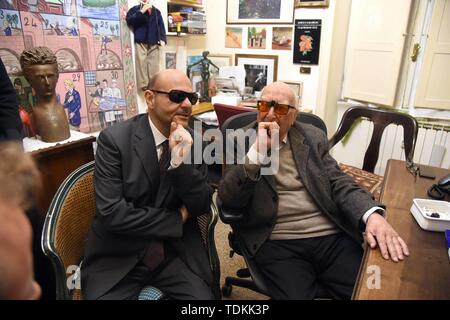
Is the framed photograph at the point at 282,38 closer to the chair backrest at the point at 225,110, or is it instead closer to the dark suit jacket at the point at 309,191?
the chair backrest at the point at 225,110

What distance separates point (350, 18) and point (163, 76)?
2.60 metres

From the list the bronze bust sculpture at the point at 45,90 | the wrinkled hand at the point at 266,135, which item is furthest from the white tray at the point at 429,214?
the bronze bust sculpture at the point at 45,90

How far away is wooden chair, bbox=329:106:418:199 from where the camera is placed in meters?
2.33

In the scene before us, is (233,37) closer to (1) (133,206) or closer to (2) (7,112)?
(2) (7,112)

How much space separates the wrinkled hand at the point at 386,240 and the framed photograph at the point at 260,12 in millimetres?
2756

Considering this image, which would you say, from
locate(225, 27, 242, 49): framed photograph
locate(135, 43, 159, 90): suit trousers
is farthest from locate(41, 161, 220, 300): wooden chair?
locate(225, 27, 242, 49): framed photograph

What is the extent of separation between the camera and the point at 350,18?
325cm

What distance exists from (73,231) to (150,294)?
0.42 meters

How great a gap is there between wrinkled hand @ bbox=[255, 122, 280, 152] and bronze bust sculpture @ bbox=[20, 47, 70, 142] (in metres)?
1.32

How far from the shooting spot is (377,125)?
251 cm

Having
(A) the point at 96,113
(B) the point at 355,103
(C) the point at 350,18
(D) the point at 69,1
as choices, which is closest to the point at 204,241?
(A) the point at 96,113

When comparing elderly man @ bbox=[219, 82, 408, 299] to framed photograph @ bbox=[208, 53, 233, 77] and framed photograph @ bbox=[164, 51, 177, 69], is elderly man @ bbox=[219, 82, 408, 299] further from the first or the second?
framed photograph @ bbox=[208, 53, 233, 77]

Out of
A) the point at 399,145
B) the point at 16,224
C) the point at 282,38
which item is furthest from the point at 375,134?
the point at 16,224

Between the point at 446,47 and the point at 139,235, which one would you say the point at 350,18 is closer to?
the point at 446,47
